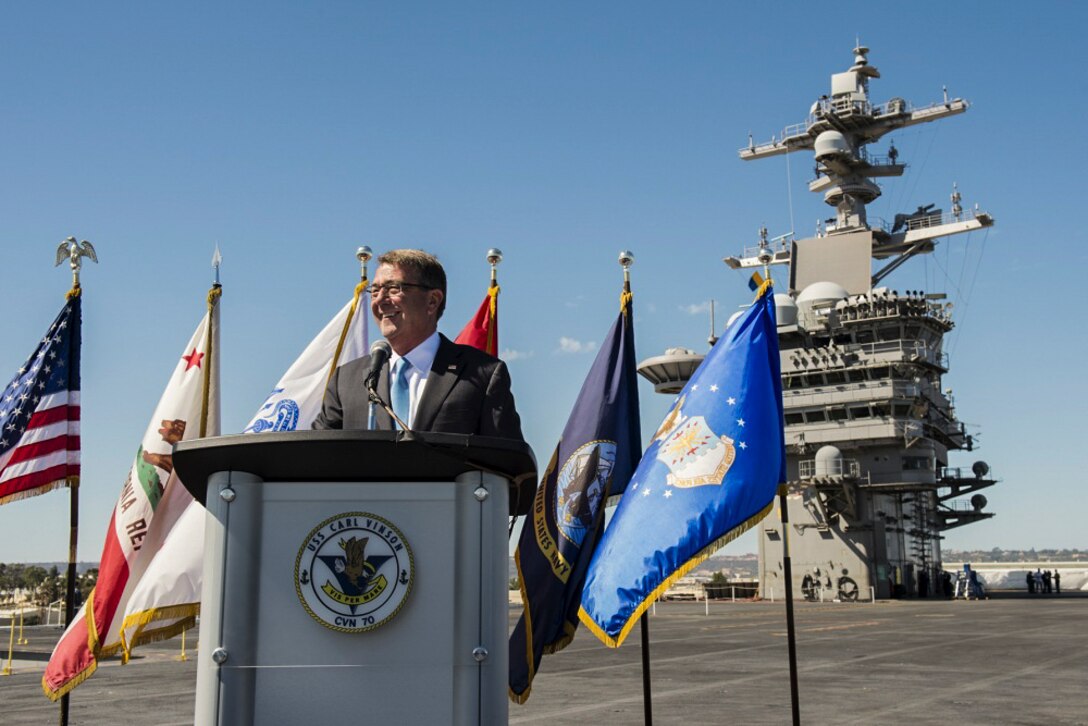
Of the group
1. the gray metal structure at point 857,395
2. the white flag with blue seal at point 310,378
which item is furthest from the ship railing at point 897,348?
the white flag with blue seal at point 310,378

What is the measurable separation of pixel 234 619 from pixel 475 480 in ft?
2.72

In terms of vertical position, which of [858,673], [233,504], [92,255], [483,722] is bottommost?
[858,673]

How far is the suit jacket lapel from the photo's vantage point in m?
3.83

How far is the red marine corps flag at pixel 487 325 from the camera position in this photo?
378 inches

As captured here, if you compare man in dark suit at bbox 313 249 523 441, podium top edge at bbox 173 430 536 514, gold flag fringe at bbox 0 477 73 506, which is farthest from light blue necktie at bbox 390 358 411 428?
gold flag fringe at bbox 0 477 73 506

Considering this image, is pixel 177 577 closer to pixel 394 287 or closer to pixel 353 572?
pixel 394 287

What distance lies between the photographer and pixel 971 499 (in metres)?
66.9

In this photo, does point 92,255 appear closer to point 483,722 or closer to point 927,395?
point 483,722

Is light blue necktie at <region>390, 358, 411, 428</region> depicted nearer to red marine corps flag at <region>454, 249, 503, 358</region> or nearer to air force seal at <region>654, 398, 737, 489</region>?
air force seal at <region>654, 398, 737, 489</region>

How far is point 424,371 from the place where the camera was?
4.00 m

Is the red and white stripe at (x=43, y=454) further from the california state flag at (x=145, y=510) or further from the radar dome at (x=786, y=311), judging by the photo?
the radar dome at (x=786, y=311)

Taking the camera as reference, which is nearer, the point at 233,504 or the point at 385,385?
the point at 233,504

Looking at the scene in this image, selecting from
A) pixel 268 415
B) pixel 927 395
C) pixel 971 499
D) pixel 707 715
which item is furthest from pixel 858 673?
pixel 971 499

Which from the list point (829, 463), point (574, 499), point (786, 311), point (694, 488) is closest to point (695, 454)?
point (694, 488)
